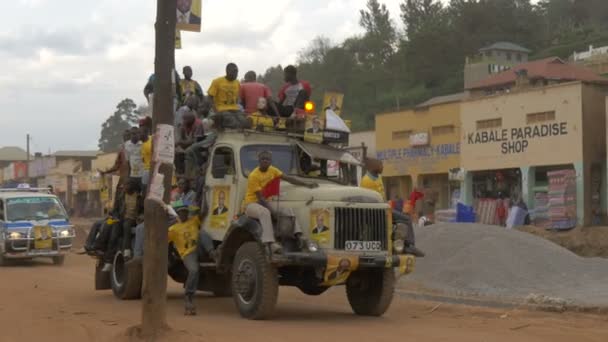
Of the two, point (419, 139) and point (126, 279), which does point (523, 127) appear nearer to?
point (419, 139)

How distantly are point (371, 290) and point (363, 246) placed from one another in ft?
4.51

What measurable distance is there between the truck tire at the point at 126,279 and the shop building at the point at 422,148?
31.0 m

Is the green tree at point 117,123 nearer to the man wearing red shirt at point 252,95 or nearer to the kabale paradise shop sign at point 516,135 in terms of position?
the kabale paradise shop sign at point 516,135

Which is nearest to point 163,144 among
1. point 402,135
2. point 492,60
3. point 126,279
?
point 126,279

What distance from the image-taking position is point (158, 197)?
9.52 metres

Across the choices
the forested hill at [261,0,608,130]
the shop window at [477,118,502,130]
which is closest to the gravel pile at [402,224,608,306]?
the shop window at [477,118,502,130]

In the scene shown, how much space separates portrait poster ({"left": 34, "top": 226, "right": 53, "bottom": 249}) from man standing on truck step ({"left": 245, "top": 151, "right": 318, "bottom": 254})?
44.4ft

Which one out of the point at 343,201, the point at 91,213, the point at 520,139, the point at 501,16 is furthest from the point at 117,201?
the point at 501,16

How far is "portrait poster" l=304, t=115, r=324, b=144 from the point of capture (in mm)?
13141

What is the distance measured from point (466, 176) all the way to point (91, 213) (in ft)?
126

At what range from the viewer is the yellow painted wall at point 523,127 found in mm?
38219

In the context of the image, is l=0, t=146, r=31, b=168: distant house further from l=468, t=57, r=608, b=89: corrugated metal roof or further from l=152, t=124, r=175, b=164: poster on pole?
l=152, t=124, r=175, b=164: poster on pole

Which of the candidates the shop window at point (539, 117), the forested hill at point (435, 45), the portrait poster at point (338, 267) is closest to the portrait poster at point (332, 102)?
the portrait poster at point (338, 267)

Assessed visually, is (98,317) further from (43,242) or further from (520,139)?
(520,139)
